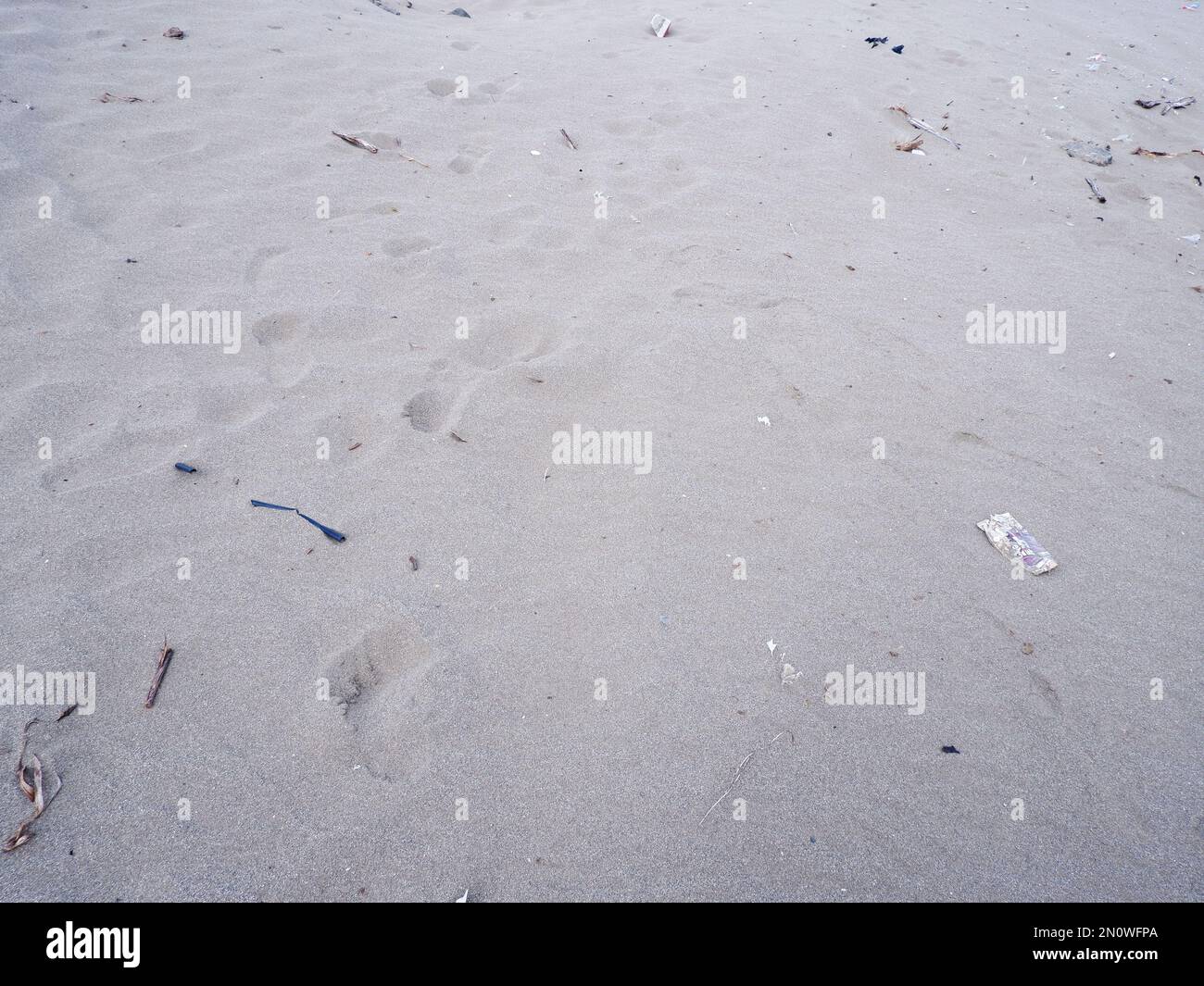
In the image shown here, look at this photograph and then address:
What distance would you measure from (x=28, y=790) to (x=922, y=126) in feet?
17.2

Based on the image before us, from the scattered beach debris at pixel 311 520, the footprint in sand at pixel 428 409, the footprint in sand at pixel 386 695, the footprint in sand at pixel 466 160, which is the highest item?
the footprint in sand at pixel 466 160

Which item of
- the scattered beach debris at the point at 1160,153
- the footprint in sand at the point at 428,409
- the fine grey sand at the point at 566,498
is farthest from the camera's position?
the scattered beach debris at the point at 1160,153

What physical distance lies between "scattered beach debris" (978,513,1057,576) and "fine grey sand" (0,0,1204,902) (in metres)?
0.04

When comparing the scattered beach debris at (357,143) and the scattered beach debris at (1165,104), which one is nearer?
the scattered beach debris at (357,143)

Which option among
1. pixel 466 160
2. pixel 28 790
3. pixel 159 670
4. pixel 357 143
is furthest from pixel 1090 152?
pixel 28 790

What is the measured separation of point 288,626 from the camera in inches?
71.6

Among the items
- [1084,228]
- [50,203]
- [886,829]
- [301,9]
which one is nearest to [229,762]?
[886,829]

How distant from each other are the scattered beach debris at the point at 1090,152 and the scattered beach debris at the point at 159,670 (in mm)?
5351

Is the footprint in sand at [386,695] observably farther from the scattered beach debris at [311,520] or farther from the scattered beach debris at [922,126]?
the scattered beach debris at [922,126]

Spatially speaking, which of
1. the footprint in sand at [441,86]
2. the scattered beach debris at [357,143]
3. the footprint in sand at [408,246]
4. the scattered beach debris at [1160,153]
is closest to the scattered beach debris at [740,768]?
the footprint in sand at [408,246]

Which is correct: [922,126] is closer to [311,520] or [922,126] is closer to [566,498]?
[566,498]

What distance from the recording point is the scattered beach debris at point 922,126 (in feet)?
14.3

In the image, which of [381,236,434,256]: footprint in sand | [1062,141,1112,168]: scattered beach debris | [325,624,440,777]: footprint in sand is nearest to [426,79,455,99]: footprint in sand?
[381,236,434,256]: footprint in sand

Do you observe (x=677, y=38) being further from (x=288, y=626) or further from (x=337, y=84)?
(x=288, y=626)
